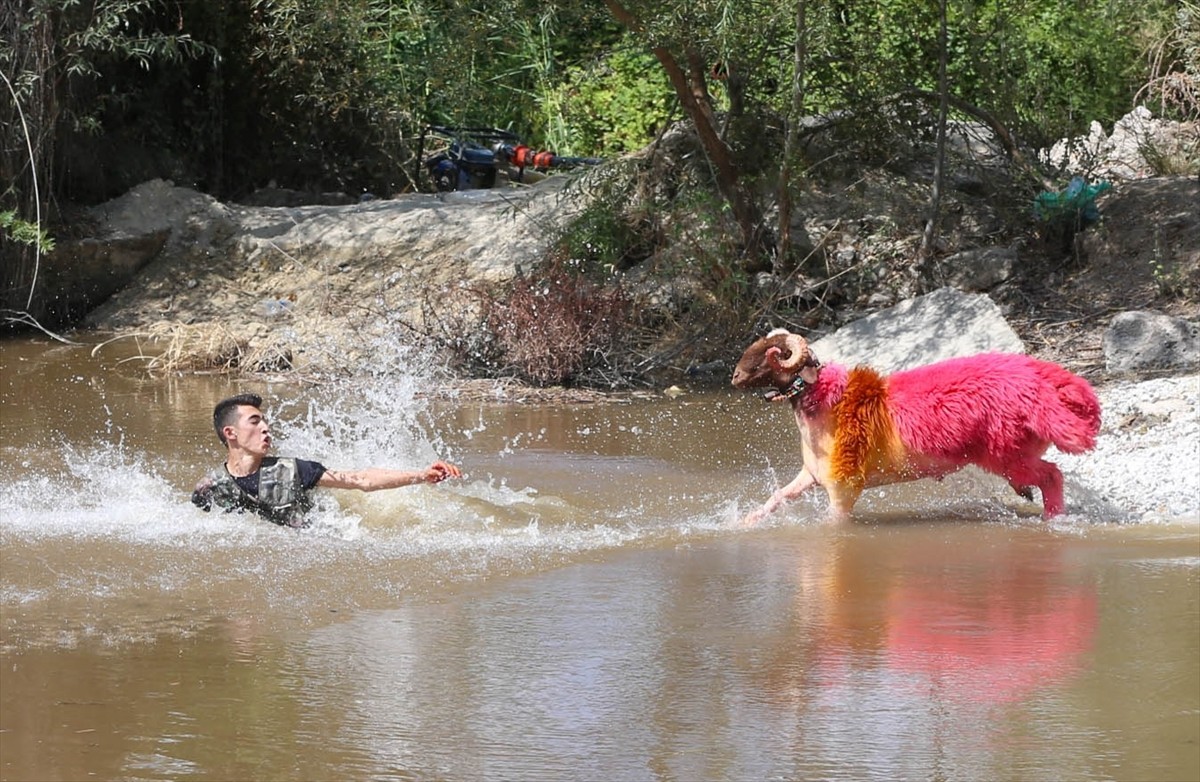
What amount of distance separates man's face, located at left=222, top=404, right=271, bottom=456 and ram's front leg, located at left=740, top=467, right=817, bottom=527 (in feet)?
7.33

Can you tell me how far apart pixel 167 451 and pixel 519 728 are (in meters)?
4.88

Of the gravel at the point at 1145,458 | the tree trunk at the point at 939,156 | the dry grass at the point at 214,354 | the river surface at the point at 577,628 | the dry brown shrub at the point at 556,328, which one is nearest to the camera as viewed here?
the river surface at the point at 577,628

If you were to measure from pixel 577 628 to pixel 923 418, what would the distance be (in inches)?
Result: 90.8

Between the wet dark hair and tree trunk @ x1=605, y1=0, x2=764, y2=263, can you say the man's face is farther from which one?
tree trunk @ x1=605, y1=0, x2=764, y2=263

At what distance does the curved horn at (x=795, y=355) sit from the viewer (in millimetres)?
7023

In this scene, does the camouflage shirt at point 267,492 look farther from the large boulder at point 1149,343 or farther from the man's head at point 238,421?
the large boulder at point 1149,343

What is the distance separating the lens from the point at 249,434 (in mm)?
6996

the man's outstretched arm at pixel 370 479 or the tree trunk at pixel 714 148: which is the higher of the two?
the tree trunk at pixel 714 148

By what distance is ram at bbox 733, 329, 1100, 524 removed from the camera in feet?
22.5

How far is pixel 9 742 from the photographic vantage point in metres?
4.35

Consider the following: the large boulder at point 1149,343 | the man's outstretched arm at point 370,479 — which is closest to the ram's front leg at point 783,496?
the man's outstretched arm at point 370,479

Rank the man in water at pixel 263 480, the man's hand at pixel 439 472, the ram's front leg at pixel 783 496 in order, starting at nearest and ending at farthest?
the man's hand at pixel 439 472, the man in water at pixel 263 480, the ram's front leg at pixel 783 496

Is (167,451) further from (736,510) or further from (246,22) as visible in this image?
(246,22)

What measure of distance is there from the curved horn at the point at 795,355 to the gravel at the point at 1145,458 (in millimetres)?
1580
